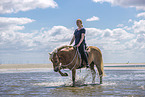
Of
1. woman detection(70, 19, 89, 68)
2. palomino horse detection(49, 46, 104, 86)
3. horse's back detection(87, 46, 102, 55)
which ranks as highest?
woman detection(70, 19, 89, 68)

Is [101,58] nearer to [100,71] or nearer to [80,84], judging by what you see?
[100,71]

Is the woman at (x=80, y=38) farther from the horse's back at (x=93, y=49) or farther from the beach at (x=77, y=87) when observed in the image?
the beach at (x=77, y=87)

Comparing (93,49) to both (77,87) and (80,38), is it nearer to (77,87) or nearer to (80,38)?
(80,38)

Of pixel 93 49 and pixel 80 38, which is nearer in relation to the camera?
pixel 80 38

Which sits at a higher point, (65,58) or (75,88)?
(65,58)

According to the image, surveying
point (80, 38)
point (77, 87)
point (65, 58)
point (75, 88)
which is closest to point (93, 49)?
point (80, 38)

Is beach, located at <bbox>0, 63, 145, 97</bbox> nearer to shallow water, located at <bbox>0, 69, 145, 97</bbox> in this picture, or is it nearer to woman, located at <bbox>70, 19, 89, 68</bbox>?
shallow water, located at <bbox>0, 69, 145, 97</bbox>

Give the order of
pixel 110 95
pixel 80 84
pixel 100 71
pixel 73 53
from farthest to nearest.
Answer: pixel 100 71
pixel 80 84
pixel 73 53
pixel 110 95

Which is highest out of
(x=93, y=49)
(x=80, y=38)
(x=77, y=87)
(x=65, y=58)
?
(x=80, y=38)

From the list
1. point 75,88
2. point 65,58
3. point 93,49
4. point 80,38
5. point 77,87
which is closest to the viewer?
point 75,88

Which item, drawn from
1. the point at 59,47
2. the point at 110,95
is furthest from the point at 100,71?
the point at 110,95

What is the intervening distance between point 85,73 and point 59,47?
2.98m

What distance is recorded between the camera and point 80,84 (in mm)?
11164

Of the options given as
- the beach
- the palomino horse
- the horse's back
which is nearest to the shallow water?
the beach
